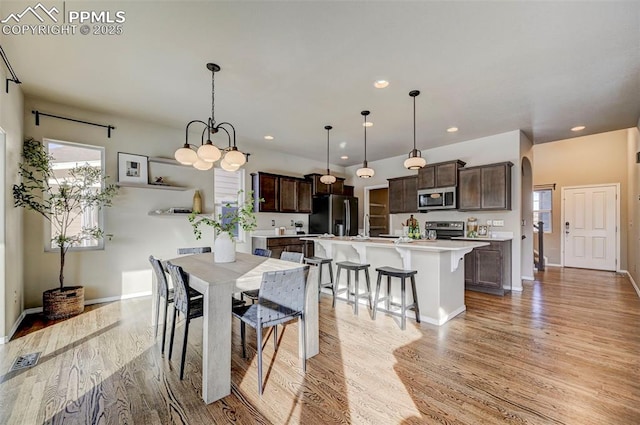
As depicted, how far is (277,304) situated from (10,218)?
10.4 ft

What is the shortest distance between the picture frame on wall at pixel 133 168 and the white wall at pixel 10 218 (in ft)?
3.51

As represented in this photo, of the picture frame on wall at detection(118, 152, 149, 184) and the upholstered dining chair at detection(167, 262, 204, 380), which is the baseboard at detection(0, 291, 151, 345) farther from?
the upholstered dining chair at detection(167, 262, 204, 380)

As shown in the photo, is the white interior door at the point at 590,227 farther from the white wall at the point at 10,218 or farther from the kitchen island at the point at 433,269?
the white wall at the point at 10,218

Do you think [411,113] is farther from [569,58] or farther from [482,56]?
[569,58]

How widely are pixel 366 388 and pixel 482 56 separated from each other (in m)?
3.09

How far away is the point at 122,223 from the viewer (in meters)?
4.28

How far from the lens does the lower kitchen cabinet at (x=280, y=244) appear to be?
5527mm

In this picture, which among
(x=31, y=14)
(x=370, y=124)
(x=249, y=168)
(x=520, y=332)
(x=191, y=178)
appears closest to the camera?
(x=31, y=14)

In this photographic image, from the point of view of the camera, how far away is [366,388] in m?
2.04

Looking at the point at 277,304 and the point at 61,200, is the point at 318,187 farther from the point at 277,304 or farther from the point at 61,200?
the point at 277,304

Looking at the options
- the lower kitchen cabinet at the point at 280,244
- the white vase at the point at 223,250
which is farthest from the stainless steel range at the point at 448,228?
the white vase at the point at 223,250

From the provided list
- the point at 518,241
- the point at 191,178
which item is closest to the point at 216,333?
the point at 191,178

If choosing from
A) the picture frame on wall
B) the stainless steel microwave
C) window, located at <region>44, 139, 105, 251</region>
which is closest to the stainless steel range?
the stainless steel microwave

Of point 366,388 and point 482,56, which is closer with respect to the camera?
point 366,388
